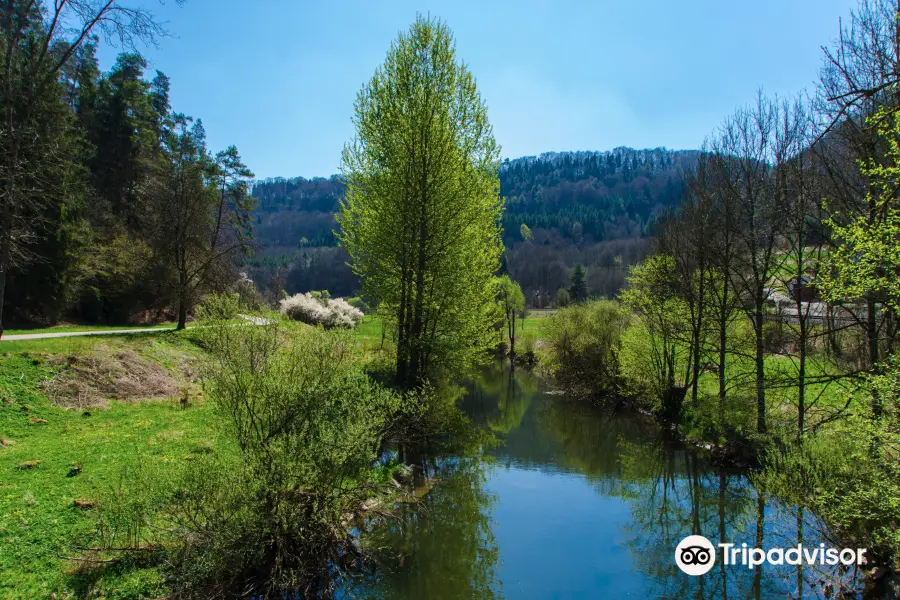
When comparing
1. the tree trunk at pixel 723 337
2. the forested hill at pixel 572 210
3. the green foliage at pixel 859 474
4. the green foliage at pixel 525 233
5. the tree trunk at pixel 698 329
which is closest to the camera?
the green foliage at pixel 859 474

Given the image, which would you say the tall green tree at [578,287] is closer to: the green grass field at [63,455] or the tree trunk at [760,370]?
the tree trunk at [760,370]

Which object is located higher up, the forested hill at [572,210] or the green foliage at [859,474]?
the forested hill at [572,210]

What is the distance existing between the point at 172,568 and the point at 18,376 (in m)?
11.1

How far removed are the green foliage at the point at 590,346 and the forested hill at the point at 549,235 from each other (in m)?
37.5

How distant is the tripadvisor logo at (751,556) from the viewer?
26.5ft

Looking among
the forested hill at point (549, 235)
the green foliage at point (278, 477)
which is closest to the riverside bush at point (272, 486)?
the green foliage at point (278, 477)

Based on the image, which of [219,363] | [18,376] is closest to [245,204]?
[18,376]

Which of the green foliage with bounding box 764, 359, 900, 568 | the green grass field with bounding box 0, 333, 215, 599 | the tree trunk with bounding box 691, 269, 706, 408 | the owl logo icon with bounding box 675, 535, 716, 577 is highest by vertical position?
the tree trunk with bounding box 691, 269, 706, 408

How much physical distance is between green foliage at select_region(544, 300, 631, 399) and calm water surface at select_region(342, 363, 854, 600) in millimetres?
6259

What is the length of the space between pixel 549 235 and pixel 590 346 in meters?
122

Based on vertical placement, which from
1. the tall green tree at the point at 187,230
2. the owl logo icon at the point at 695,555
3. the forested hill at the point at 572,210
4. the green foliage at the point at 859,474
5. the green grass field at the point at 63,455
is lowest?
the owl logo icon at the point at 695,555

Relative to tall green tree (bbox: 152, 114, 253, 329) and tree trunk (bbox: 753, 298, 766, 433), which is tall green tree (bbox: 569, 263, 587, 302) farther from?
tree trunk (bbox: 753, 298, 766, 433)

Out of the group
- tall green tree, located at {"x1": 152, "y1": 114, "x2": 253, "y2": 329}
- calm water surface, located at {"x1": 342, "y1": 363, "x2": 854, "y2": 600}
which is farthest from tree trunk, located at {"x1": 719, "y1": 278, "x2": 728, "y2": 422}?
tall green tree, located at {"x1": 152, "y1": 114, "x2": 253, "y2": 329}

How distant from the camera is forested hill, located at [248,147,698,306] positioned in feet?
331
